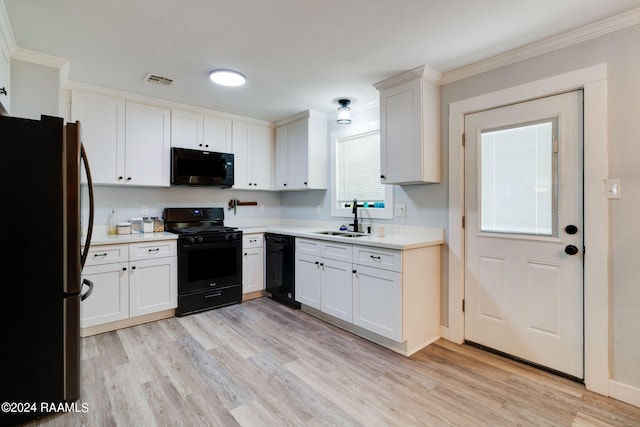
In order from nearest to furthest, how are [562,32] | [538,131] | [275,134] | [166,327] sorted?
[562,32], [538,131], [166,327], [275,134]

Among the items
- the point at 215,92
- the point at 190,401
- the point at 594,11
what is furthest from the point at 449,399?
the point at 215,92

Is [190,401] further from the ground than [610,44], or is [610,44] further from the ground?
[610,44]

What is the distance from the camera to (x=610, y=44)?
1.91 meters

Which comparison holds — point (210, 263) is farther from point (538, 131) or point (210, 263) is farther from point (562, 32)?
point (562, 32)

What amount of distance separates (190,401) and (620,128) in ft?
10.1

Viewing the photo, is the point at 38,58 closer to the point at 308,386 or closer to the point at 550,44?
the point at 308,386

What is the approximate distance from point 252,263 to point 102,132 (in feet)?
6.74

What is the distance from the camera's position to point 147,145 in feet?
10.9

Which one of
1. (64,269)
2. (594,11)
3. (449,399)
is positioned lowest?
(449,399)

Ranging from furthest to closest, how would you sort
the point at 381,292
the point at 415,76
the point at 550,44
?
the point at 415,76 → the point at 381,292 → the point at 550,44

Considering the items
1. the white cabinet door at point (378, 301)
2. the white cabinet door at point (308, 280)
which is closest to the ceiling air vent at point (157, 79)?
the white cabinet door at point (308, 280)

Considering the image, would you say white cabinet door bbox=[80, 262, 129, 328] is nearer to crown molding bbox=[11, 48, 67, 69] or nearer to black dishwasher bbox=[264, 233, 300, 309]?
black dishwasher bbox=[264, 233, 300, 309]

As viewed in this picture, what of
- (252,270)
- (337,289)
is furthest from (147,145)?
(337,289)

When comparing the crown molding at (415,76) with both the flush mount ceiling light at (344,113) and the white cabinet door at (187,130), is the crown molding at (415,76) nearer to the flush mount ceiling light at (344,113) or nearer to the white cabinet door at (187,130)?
the flush mount ceiling light at (344,113)
